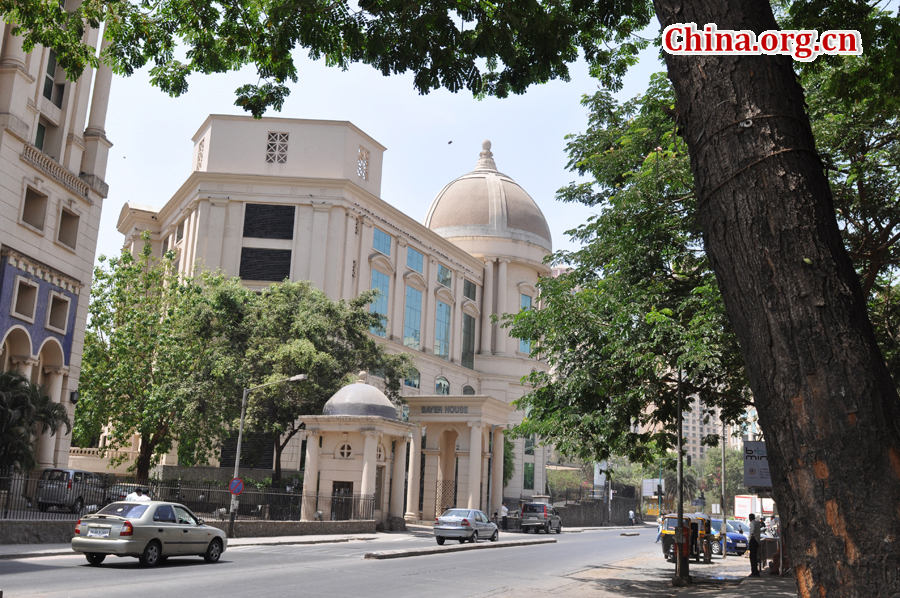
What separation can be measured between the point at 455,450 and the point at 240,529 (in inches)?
763

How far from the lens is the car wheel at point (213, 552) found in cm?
1866

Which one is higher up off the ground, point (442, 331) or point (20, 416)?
point (442, 331)

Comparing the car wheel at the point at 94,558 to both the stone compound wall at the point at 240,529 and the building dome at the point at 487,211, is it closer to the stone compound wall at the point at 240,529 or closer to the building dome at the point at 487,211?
the stone compound wall at the point at 240,529

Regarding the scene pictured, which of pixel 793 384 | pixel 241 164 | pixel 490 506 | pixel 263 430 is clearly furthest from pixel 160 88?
pixel 241 164

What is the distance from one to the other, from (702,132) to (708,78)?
248mm

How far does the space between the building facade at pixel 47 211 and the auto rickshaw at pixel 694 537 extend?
76.5ft

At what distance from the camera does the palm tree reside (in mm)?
24094

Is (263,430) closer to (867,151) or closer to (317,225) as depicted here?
(317,225)

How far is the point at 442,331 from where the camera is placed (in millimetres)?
63094

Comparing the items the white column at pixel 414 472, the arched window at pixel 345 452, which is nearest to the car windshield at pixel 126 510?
the arched window at pixel 345 452

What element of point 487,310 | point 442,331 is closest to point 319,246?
point 442,331

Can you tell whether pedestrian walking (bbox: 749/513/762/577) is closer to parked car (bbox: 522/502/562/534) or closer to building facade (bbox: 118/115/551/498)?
building facade (bbox: 118/115/551/498)

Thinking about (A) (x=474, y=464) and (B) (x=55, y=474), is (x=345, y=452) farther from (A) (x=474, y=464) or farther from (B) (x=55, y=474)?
(B) (x=55, y=474)

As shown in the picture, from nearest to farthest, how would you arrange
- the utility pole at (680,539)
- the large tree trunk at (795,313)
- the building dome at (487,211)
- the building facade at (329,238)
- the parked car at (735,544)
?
the large tree trunk at (795,313), the utility pole at (680,539), the parked car at (735,544), the building facade at (329,238), the building dome at (487,211)
